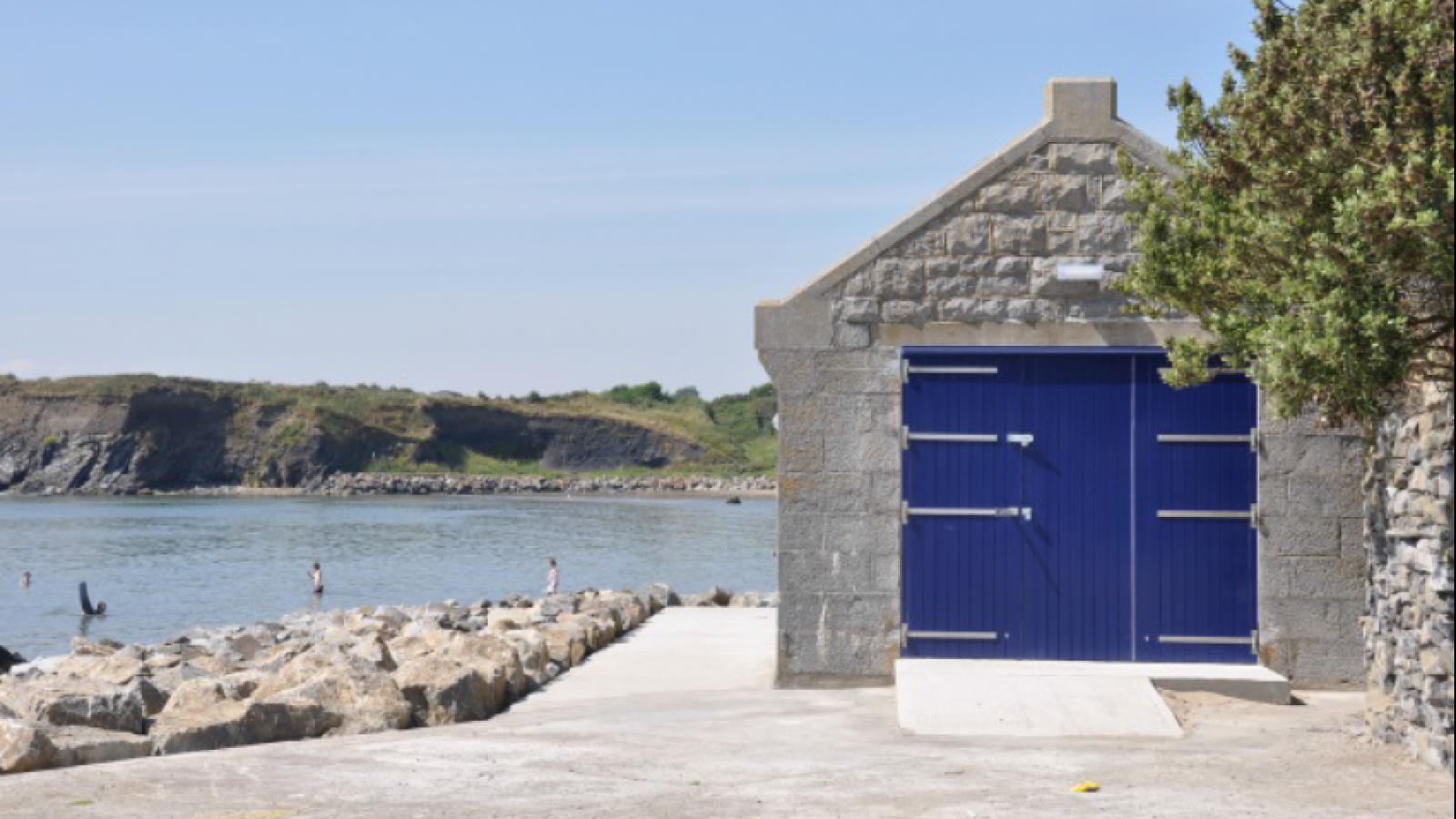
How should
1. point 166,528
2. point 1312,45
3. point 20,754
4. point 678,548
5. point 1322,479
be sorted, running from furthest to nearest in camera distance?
point 166,528, point 678,548, point 1322,479, point 20,754, point 1312,45

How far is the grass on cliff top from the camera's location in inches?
5157

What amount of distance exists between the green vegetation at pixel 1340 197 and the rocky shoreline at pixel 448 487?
113 m

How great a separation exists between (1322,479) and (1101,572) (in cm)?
176

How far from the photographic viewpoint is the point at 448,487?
12706 cm

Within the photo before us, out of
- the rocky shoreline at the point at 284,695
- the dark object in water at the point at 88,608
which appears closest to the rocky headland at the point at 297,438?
the dark object in water at the point at 88,608

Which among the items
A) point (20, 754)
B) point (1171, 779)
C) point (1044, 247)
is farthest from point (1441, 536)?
point (20, 754)

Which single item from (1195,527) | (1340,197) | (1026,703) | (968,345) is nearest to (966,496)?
(968,345)

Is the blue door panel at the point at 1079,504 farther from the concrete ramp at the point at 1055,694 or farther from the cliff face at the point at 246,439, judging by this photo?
the cliff face at the point at 246,439

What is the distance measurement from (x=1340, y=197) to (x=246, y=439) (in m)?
130

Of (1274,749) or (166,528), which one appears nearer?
(1274,749)

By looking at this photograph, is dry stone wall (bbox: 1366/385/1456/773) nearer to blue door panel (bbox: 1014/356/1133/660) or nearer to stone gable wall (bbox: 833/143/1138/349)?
blue door panel (bbox: 1014/356/1133/660)

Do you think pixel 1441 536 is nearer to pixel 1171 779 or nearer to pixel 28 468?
pixel 1171 779

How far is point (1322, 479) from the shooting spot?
1366 cm

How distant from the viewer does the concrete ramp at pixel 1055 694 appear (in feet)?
39.1
